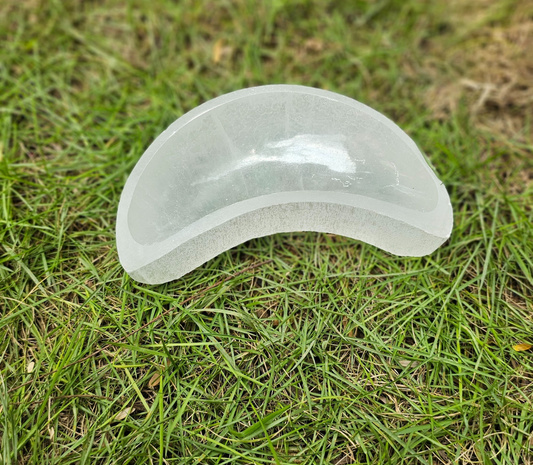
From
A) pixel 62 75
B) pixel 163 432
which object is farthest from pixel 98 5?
pixel 163 432

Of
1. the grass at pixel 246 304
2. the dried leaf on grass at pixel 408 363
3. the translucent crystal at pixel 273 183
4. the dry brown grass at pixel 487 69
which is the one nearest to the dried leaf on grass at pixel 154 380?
the grass at pixel 246 304

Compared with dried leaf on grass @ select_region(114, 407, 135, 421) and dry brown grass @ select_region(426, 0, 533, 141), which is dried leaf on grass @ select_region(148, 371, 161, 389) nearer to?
dried leaf on grass @ select_region(114, 407, 135, 421)

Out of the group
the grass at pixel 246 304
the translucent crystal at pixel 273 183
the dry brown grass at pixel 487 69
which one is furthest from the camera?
the dry brown grass at pixel 487 69

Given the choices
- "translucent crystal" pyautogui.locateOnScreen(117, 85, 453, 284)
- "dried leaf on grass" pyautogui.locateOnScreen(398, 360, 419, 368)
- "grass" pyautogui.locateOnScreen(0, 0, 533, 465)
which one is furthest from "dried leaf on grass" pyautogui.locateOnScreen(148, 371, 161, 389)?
"dried leaf on grass" pyautogui.locateOnScreen(398, 360, 419, 368)

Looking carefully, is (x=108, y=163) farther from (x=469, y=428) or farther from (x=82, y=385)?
(x=469, y=428)

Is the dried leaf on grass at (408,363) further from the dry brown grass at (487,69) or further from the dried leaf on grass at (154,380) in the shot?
the dry brown grass at (487,69)

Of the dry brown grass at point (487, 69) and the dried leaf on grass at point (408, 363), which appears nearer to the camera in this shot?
the dried leaf on grass at point (408, 363)

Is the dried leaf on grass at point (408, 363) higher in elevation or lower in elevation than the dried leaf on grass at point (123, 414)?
lower

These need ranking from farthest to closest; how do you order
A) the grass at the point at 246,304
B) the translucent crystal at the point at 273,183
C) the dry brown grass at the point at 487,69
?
the dry brown grass at the point at 487,69 < the translucent crystal at the point at 273,183 < the grass at the point at 246,304
